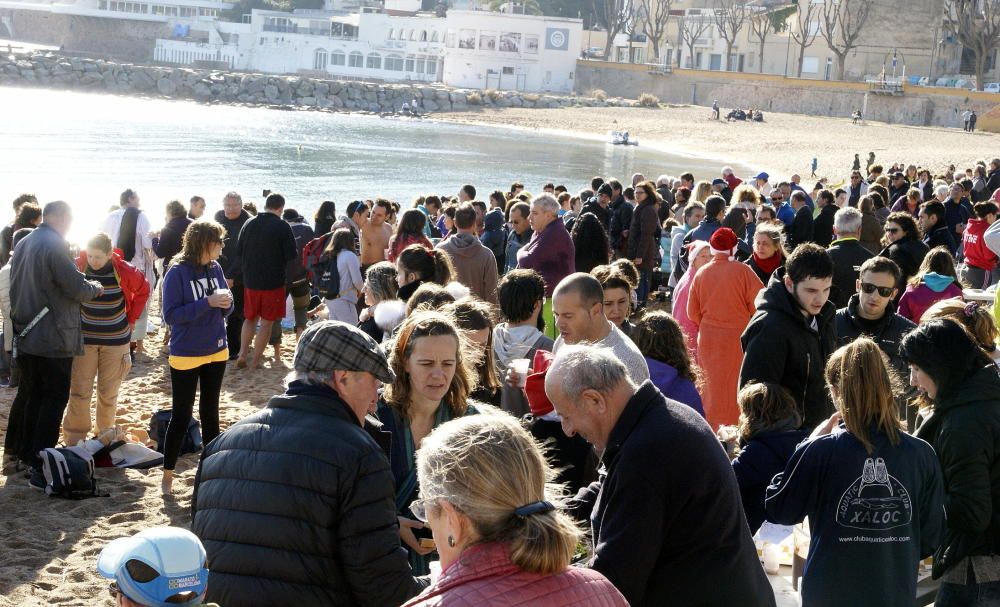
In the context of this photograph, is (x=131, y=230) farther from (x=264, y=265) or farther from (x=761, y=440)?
(x=761, y=440)

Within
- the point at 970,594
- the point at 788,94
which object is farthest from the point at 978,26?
the point at 970,594

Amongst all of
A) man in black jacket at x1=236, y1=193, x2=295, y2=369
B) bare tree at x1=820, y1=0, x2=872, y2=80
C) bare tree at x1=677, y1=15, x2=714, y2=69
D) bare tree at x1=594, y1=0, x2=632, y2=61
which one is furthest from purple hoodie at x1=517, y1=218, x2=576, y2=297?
bare tree at x1=594, y1=0, x2=632, y2=61

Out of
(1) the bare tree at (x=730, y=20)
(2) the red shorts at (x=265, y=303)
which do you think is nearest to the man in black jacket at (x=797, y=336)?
(2) the red shorts at (x=265, y=303)

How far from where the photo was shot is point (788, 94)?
79562 mm

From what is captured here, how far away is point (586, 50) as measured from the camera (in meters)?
106

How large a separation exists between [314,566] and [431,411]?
1.16 metres

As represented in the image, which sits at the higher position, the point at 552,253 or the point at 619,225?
the point at 552,253

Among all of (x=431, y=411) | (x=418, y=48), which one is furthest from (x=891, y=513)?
(x=418, y=48)

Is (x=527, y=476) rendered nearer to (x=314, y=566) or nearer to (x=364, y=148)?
(x=314, y=566)

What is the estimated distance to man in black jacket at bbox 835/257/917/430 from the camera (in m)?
5.60

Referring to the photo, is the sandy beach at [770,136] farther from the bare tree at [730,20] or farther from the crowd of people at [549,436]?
the crowd of people at [549,436]

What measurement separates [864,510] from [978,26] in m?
85.0

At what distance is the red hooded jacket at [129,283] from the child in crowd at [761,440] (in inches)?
185

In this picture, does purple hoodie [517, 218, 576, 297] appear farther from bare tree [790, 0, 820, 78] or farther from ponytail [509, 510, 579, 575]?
bare tree [790, 0, 820, 78]
